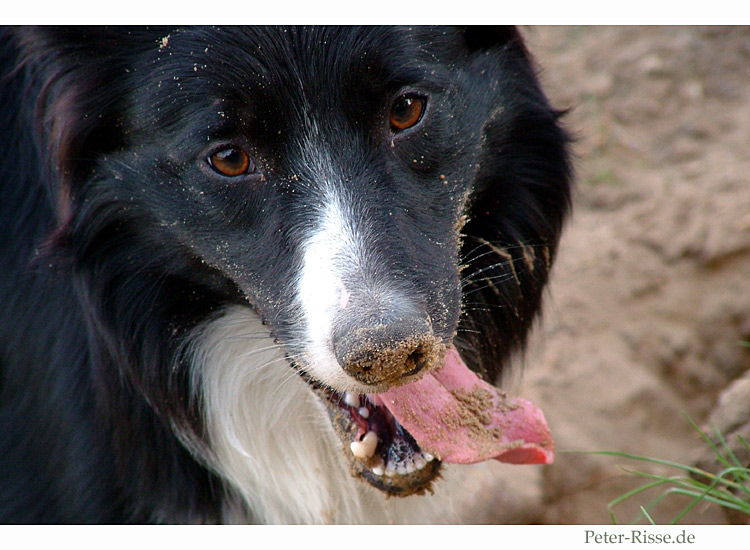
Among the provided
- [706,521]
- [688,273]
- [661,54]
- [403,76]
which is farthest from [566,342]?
Result: [403,76]

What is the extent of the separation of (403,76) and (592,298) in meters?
2.15

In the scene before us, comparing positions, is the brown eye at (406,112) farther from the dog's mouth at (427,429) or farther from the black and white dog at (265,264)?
the dog's mouth at (427,429)

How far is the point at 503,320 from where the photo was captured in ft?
8.87

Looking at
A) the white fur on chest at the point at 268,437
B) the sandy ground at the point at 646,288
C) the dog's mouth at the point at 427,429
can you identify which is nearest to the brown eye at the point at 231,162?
the white fur on chest at the point at 268,437

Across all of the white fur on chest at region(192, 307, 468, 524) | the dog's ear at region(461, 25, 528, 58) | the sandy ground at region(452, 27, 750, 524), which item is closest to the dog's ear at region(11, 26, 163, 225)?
the white fur on chest at region(192, 307, 468, 524)

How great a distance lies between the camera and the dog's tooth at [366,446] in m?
2.26

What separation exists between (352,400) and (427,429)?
0.22 metres

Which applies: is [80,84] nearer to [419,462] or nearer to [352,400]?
[352,400]

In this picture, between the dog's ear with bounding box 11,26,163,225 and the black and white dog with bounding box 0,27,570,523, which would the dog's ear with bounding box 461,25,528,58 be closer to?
the black and white dog with bounding box 0,27,570,523

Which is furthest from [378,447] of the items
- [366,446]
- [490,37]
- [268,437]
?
[490,37]

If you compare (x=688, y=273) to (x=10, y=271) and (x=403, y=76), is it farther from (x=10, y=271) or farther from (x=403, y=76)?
(x=10, y=271)

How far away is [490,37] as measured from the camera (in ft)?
7.97

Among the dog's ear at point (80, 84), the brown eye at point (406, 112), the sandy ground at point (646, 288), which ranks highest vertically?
the dog's ear at point (80, 84)

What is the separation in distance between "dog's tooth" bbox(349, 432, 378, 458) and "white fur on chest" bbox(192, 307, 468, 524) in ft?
0.64
